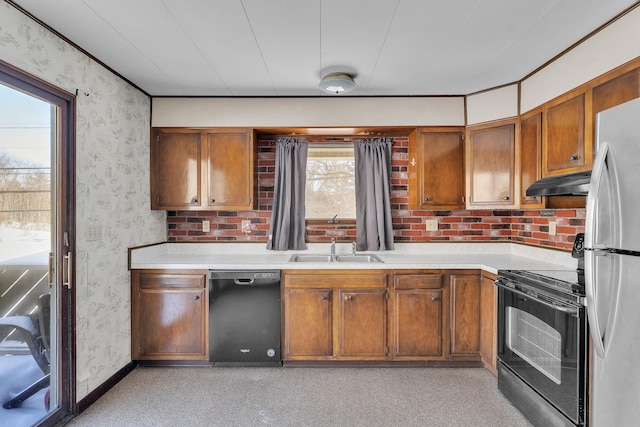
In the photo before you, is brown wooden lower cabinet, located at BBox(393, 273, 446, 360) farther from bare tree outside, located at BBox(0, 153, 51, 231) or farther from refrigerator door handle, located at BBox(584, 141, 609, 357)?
bare tree outside, located at BBox(0, 153, 51, 231)

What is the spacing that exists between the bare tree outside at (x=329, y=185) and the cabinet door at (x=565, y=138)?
160 centimetres

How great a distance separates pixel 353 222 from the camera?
3236mm

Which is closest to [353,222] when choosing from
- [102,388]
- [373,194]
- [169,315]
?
[373,194]

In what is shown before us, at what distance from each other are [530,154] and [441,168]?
0.68m

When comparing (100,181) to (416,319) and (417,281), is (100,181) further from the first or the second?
(416,319)

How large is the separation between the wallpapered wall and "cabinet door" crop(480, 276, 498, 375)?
285cm

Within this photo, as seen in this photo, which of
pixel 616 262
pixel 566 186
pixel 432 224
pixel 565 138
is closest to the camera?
pixel 616 262

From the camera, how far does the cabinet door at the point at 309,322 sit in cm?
266

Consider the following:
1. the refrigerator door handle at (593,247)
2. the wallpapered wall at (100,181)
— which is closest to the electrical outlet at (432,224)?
the refrigerator door handle at (593,247)

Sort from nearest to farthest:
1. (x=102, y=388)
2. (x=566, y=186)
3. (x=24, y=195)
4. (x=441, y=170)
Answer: (x=566, y=186), (x=24, y=195), (x=102, y=388), (x=441, y=170)

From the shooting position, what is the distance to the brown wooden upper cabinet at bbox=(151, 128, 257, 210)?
2.95m

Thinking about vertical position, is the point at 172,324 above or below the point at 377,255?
below

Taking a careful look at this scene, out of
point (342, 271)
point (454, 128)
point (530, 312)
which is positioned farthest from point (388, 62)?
point (530, 312)

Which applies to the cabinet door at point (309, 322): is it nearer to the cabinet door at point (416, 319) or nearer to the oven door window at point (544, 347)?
the cabinet door at point (416, 319)
